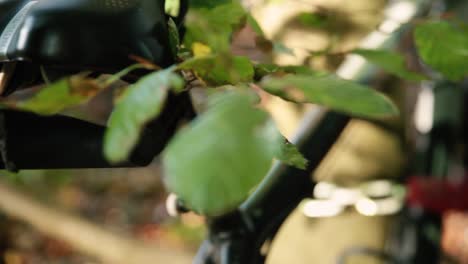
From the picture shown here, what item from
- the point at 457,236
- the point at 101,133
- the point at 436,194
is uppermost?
the point at 101,133

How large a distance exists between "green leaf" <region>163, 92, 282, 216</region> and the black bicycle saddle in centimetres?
10

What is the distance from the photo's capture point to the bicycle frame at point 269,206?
0.54 meters

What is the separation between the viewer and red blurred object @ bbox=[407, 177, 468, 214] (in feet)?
3.01

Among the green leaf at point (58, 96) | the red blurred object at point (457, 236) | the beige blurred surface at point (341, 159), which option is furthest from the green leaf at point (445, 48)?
the red blurred object at point (457, 236)

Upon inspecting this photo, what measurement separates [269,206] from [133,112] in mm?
323

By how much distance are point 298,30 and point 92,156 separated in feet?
1.87

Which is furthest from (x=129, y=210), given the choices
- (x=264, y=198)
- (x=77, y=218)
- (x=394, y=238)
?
(x=264, y=198)

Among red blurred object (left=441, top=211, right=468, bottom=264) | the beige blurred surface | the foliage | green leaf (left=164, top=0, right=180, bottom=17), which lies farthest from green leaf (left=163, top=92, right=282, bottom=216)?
red blurred object (left=441, top=211, right=468, bottom=264)

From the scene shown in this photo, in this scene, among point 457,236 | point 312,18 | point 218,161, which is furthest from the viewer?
point 457,236

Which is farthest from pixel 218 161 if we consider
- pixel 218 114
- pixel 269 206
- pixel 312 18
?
pixel 312 18

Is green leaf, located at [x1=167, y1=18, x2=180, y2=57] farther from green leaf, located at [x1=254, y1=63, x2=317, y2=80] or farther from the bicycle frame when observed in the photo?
the bicycle frame

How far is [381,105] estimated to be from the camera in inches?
9.7

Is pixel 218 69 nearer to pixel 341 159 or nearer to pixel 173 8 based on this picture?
pixel 173 8

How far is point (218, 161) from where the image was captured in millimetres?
202
